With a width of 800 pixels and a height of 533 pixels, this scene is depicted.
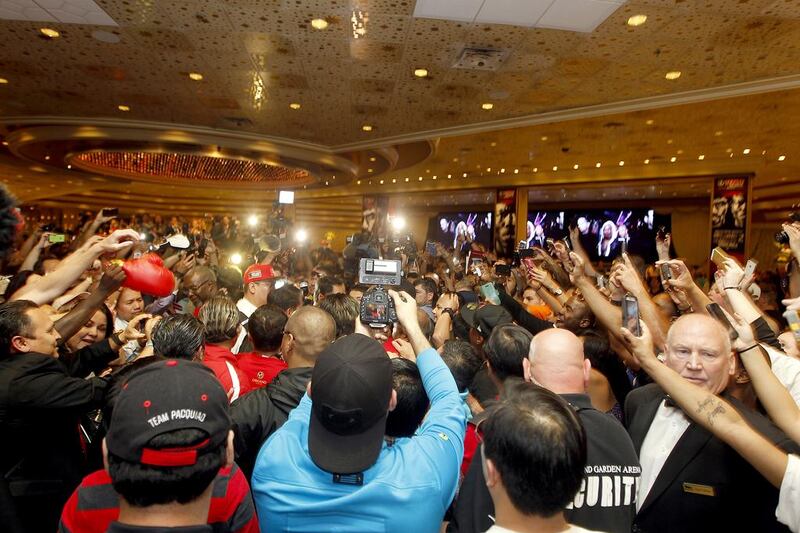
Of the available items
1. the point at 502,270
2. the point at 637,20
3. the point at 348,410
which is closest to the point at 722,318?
the point at 348,410

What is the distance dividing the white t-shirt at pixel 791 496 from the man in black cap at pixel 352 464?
79cm

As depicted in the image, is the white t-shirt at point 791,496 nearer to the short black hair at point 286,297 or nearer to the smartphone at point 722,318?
the smartphone at point 722,318

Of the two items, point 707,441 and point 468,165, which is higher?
point 468,165

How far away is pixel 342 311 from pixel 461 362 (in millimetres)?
861

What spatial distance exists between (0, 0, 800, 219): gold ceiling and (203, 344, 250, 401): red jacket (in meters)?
2.85

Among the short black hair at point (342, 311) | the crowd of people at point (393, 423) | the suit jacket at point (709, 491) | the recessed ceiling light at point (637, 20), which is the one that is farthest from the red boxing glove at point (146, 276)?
the recessed ceiling light at point (637, 20)

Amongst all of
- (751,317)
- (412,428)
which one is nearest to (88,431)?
(412,428)

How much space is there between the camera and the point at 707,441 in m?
1.52

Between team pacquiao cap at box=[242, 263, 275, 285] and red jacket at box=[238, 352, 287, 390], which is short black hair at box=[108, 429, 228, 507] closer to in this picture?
red jacket at box=[238, 352, 287, 390]

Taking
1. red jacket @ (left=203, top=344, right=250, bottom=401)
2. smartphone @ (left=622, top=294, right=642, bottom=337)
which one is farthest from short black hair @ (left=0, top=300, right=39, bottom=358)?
smartphone @ (left=622, top=294, right=642, bottom=337)

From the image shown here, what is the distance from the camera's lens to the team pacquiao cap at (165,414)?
0.89m

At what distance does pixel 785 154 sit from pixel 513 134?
18.3ft

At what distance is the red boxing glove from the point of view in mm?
2416

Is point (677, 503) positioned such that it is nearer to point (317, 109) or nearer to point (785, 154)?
point (317, 109)
